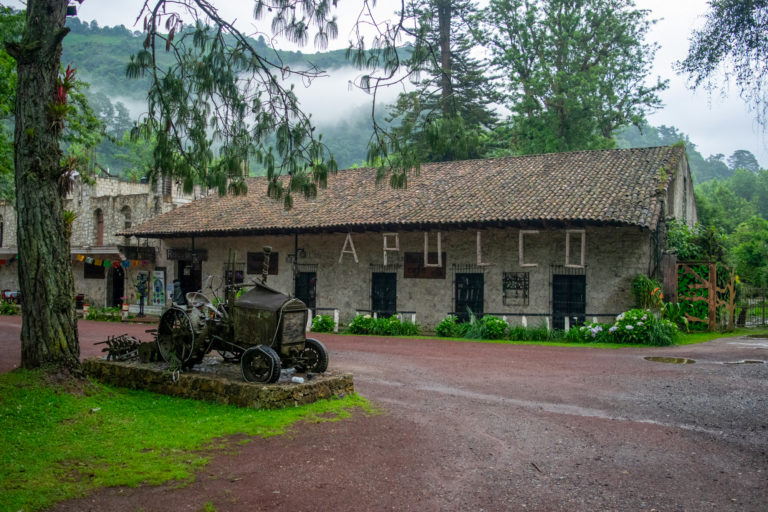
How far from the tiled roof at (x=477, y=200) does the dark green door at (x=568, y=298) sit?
77.2 inches

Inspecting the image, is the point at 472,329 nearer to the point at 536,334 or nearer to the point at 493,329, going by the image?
the point at 493,329

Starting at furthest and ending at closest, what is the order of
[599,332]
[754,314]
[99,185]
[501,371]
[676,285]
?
[99,185] < [754,314] < [676,285] < [599,332] < [501,371]

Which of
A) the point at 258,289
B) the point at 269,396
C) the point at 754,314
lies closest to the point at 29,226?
the point at 258,289

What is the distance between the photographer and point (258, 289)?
7777 millimetres

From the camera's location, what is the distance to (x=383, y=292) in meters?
19.4

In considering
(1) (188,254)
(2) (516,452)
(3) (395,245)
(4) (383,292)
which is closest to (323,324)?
(4) (383,292)

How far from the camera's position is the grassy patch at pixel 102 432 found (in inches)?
185

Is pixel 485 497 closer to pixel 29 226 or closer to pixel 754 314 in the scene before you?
pixel 29 226

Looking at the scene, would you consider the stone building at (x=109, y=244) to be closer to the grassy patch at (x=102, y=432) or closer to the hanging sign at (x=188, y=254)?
the hanging sign at (x=188, y=254)

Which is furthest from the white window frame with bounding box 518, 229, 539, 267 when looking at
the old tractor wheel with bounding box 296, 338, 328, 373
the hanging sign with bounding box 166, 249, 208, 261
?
the hanging sign with bounding box 166, 249, 208, 261

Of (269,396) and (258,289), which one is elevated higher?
(258,289)

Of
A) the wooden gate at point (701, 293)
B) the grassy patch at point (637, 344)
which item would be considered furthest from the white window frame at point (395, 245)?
the wooden gate at point (701, 293)

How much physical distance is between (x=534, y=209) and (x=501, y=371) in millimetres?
7338

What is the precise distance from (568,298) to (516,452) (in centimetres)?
1182
